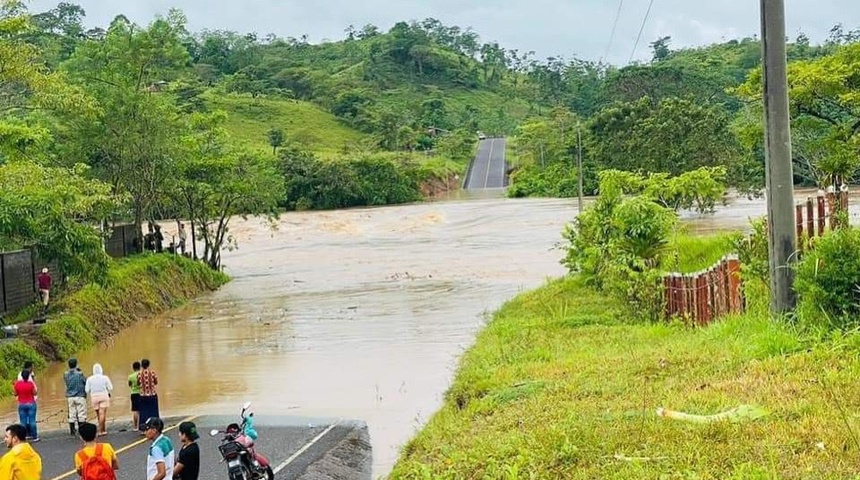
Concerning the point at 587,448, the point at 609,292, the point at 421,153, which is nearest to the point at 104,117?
the point at 609,292

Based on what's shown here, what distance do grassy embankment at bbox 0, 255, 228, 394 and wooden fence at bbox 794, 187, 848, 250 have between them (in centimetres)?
1593

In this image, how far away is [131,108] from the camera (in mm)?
35188

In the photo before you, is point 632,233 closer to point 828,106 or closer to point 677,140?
point 828,106

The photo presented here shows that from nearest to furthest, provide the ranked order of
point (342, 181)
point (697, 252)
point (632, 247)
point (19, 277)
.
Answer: point (632, 247), point (19, 277), point (697, 252), point (342, 181)

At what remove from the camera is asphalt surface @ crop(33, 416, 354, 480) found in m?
13.0

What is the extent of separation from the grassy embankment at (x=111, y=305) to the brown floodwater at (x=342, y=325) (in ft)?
1.77

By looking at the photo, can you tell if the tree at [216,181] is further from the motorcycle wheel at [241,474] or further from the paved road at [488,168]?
the paved road at [488,168]

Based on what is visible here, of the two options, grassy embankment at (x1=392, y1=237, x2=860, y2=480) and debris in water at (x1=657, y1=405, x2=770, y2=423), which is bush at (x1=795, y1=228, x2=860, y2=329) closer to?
grassy embankment at (x1=392, y1=237, x2=860, y2=480)

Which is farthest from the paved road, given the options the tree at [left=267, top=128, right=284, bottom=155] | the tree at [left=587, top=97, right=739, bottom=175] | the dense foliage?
the dense foliage

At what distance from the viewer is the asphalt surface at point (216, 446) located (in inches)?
511

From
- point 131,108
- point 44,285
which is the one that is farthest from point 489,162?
point 44,285

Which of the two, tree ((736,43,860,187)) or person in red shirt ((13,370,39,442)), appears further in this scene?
tree ((736,43,860,187))

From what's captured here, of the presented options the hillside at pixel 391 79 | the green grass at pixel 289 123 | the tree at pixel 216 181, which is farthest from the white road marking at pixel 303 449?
the hillside at pixel 391 79

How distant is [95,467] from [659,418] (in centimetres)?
533
